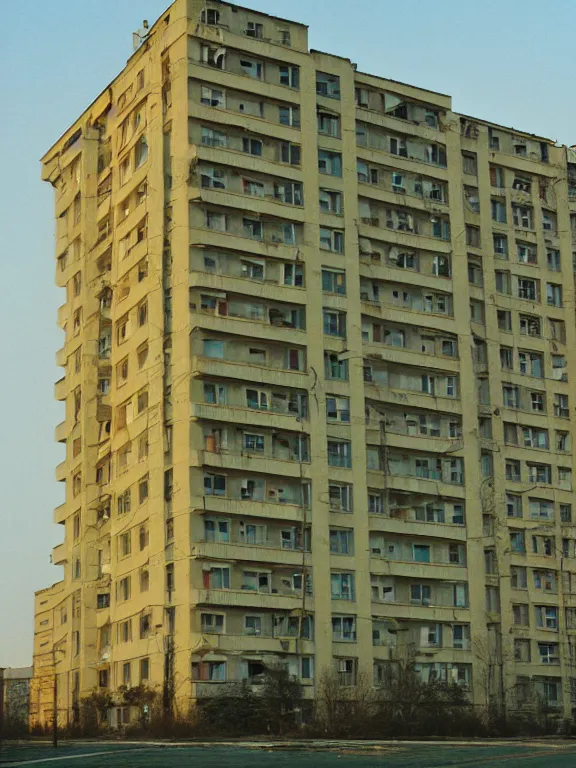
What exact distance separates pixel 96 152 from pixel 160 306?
51.5ft

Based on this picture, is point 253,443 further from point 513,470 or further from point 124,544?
point 513,470

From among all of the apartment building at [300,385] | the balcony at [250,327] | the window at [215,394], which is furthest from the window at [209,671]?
the balcony at [250,327]

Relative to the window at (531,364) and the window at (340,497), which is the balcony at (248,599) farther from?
the window at (531,364)

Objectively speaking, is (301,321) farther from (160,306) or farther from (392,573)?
(392,573)

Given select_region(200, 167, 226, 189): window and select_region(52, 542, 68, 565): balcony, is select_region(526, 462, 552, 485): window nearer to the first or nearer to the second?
select_region(200, 167, 226, 189): window

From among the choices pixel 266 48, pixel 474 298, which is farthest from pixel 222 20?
pixel 474 298

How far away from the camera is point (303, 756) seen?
4956 cm

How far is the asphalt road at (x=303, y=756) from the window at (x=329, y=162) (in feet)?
118

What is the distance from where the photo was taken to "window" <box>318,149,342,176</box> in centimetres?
8488

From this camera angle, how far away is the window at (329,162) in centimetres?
8488

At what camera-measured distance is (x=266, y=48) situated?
83125 mm

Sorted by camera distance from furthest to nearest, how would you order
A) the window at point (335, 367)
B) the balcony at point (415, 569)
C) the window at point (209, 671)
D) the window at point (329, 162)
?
the window at point (329, 162), the window at point (335, 367), the balcony at point (415, 569), the window at point (209, 671)

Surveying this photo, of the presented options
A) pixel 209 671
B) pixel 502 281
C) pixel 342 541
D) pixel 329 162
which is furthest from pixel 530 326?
pixel 209 671

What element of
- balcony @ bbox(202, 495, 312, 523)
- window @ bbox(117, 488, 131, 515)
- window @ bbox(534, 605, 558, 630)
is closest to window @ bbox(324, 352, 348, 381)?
balcony @ bbox(202, 495, 312, 523)
